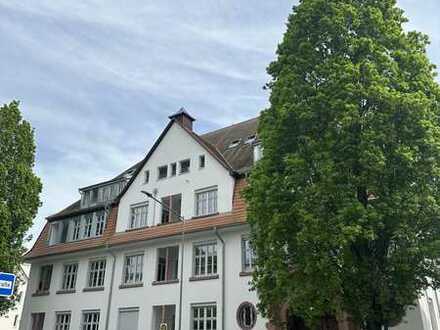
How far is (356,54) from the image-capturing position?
45.0ft

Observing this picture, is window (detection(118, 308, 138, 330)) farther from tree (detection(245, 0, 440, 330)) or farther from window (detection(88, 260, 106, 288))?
tree (detection(245, 0, 440, 330))

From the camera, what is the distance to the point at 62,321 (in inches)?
1051

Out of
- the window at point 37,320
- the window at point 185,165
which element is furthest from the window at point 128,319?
the window at point 185,165

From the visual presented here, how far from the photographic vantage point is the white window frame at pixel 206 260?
21.5m

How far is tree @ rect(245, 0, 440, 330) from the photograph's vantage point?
1158 centimetres

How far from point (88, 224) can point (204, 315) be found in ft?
36.9

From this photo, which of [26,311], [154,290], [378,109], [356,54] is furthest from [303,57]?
[26,311]

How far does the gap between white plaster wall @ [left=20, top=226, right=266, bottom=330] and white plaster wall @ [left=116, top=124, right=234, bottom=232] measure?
58.5 inches

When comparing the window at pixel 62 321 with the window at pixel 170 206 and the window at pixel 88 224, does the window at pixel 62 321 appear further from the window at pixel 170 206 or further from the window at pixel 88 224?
the window at pixel 170 206

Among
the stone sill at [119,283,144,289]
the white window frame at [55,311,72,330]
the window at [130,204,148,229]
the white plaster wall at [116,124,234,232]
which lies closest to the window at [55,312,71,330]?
the white window frame at [55,311,72,330]

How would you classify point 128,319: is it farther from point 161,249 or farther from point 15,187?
point 15,187

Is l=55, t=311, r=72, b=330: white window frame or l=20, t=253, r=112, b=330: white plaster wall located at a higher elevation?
l=20, t=253, r=112, b=330: white plaster wall

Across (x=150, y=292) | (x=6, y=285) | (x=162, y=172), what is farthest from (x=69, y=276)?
(x=6, y=285)

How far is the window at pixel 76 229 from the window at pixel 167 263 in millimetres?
7164
